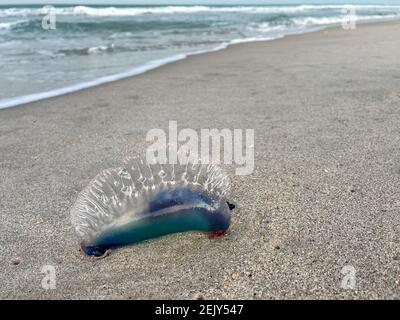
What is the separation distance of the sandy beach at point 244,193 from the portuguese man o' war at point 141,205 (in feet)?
0.27

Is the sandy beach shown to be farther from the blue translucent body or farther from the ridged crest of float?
the ridged crest of float

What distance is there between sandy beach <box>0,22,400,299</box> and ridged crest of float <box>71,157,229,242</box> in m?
0.18

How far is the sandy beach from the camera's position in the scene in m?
1.79

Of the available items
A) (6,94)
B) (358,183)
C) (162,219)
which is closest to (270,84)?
(358,183)

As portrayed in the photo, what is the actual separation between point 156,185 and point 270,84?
3.90 metres

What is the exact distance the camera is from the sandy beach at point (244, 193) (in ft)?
5.86

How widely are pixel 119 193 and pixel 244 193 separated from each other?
0.86 m

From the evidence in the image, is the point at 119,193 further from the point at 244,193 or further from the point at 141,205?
the point at 244,193

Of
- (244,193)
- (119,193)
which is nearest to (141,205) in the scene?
(119,193)

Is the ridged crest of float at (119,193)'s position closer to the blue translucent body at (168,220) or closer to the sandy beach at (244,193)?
the blue translucent body at (168,220)

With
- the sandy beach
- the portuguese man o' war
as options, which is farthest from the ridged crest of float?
the sandy beach

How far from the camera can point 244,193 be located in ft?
8.32

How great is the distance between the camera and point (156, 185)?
1.99 meters

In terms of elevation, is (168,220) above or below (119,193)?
below
